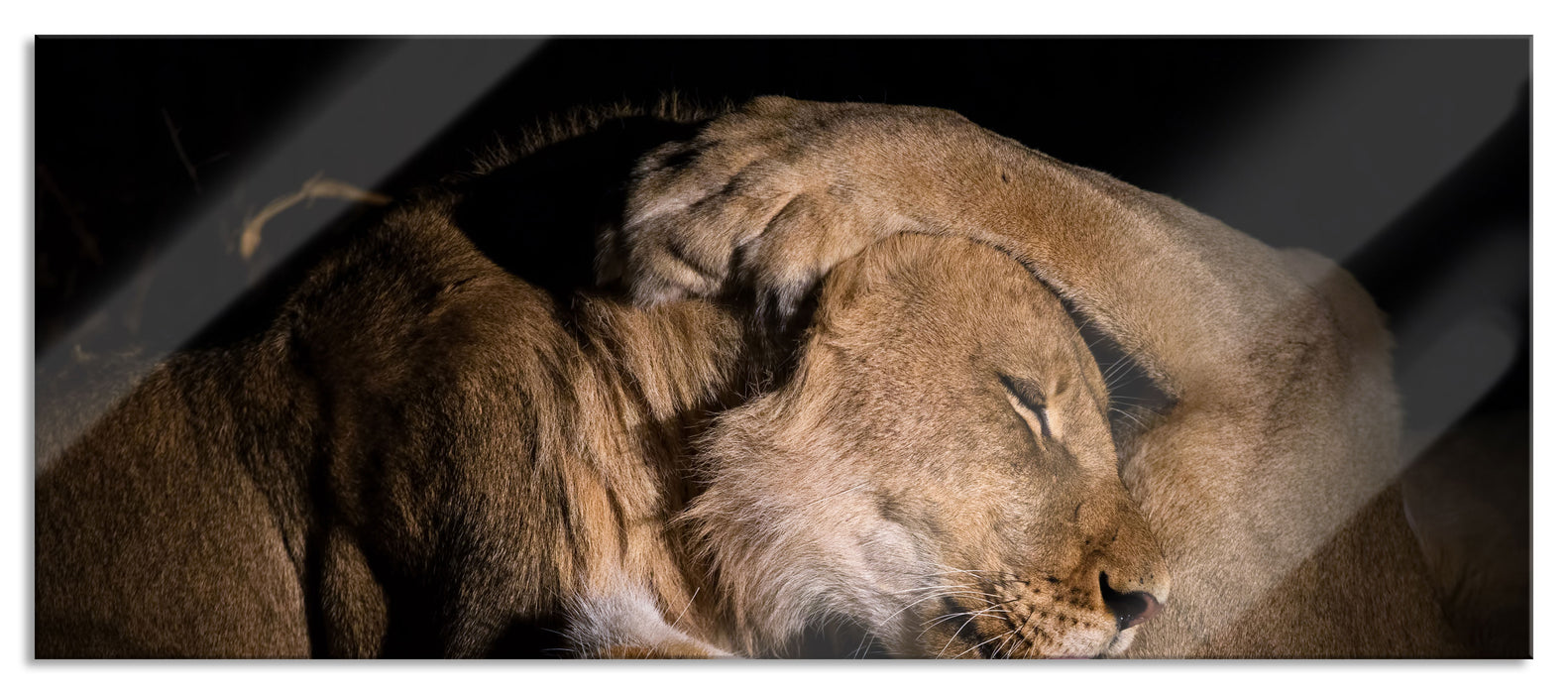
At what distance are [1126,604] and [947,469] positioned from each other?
0.32 meters

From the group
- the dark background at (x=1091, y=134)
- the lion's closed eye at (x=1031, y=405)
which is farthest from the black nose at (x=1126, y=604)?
the dark background at (x=1091, y=134)

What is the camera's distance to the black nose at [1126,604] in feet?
5.27

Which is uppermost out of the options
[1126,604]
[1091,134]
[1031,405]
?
[1091,134]

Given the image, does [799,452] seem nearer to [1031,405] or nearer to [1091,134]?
[1031,405]

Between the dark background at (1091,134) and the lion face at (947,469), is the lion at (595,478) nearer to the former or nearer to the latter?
the lion face at (947,469)

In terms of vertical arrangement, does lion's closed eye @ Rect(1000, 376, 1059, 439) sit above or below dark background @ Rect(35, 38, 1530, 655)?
below

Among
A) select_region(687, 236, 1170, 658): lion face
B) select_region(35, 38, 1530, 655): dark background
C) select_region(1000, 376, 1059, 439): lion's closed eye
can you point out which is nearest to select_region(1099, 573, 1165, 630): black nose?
select_region(687, 236, 1170, 658): lion face

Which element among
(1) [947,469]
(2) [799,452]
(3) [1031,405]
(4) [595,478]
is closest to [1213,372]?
(3) [1031,405]

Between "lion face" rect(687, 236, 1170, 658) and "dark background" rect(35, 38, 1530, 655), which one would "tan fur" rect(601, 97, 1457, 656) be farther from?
"dark background" rect(35, 38, 1530, 655)

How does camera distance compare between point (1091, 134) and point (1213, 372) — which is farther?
point (1091, 134)

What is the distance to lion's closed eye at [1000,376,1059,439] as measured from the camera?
1.59 metres

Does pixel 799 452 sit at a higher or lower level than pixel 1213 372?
lower

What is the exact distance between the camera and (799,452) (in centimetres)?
162
